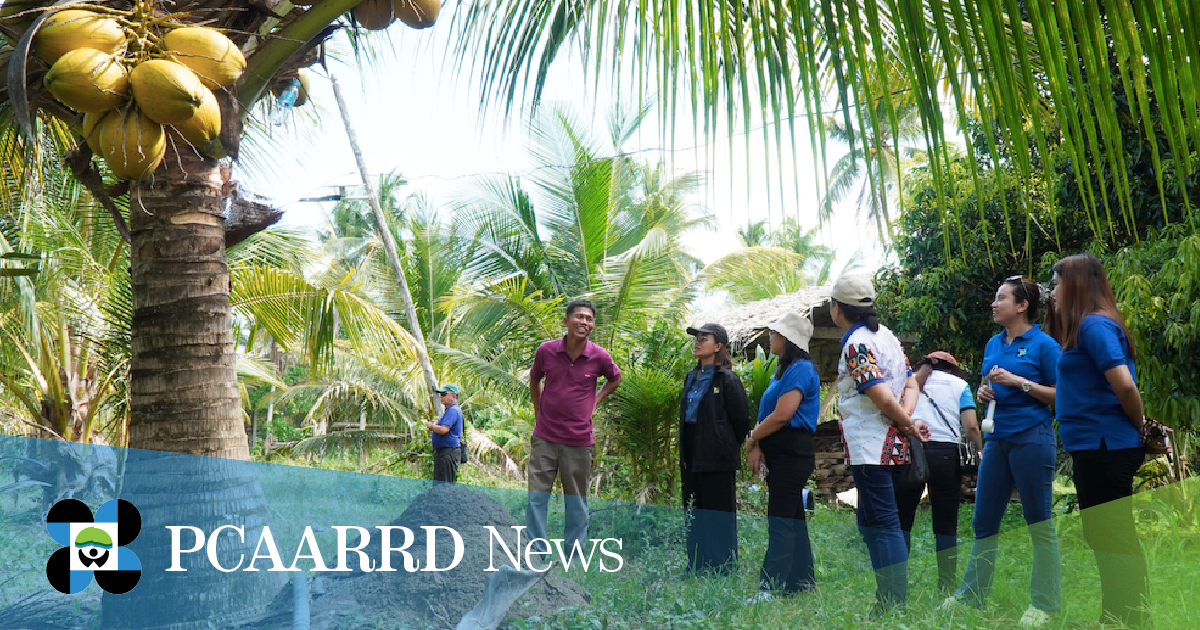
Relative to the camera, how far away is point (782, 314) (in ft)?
34.2

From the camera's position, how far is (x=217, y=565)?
9.40 ft

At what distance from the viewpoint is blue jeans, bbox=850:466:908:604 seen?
3953 mm

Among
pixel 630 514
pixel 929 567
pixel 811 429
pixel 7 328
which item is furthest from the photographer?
pixel 7 328

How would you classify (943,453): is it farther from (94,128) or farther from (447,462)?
(447,462)

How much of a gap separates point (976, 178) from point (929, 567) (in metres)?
4.98

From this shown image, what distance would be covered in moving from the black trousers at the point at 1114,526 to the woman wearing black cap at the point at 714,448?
6.73ft

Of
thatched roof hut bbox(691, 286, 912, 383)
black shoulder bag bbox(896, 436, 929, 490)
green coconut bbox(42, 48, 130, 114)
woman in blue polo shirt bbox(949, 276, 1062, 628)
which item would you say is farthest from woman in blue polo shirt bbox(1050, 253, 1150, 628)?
thatched roof hut bbox(691, 286, 912, 383)

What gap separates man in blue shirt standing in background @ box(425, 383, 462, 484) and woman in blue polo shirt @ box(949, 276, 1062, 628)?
667cm

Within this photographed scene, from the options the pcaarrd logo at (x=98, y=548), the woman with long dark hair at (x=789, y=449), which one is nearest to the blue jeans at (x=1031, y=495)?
the woman with long dark hair at (x=789, y=449)

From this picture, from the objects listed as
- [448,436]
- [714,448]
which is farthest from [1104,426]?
[448,436]

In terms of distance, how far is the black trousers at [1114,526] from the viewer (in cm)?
332

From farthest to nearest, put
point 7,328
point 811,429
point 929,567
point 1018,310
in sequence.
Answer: point 7,328
point 929,567
point 811,429
point 1018,310

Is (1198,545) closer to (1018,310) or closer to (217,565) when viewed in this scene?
(1018,310)

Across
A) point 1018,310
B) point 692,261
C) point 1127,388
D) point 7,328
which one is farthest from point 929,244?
point 692,261
